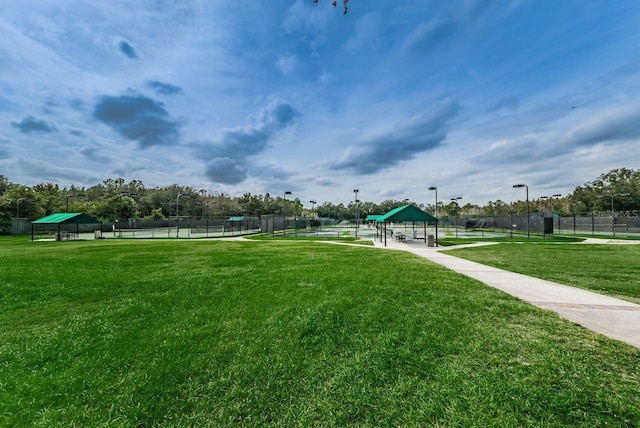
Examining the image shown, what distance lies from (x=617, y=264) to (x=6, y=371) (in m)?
17.4

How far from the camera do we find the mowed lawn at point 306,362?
9.04 ft

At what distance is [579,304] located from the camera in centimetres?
589

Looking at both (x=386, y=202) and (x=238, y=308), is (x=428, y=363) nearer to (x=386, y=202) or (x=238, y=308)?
(x=238, y=308)

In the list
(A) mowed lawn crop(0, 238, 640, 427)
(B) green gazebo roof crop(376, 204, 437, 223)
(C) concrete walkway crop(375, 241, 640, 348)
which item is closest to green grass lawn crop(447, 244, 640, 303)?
(C) concrete walkway crop(375, 241, 640, 348)

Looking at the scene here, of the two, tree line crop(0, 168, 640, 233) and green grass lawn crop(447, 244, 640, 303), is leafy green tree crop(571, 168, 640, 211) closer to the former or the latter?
tree line crop(0, 168, 640, 233)

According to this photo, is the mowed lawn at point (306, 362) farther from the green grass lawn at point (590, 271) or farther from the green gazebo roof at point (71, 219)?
the green gazebo roof at point (71, 219)

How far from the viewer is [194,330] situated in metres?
4.62

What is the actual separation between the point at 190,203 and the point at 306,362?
8514 cm

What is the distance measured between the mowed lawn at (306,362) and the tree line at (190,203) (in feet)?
95.4

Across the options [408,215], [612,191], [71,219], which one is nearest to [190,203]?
[71,219]

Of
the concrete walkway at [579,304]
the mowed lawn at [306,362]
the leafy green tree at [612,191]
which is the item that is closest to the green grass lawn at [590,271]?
the concrete walkway at [579,304]

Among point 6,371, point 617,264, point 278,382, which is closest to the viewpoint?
point 278,382

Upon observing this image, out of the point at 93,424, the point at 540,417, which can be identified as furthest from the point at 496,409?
the point at 93,424

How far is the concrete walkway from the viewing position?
4559mm
